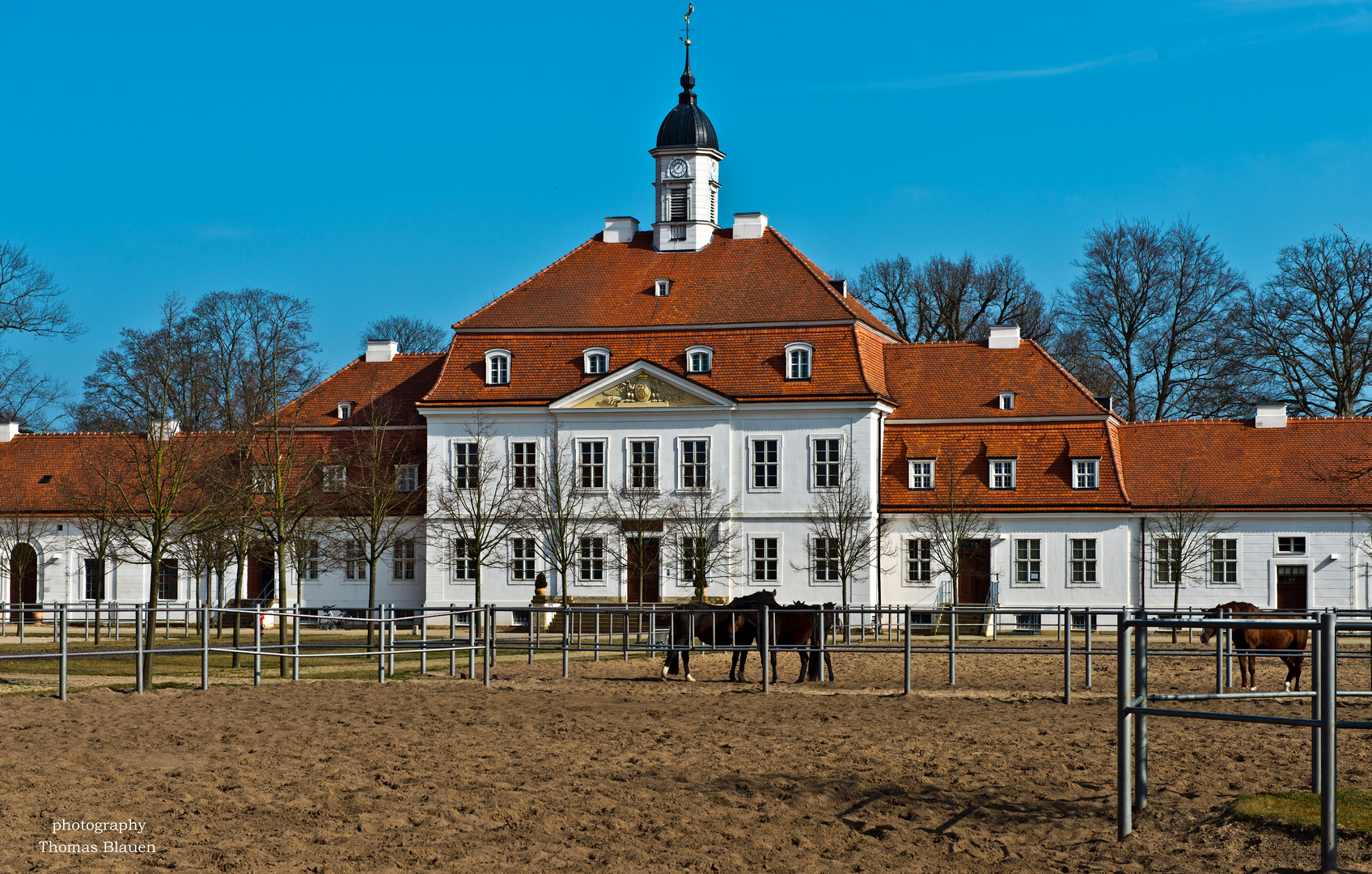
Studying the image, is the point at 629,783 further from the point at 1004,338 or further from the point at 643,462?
the point at 1004,338

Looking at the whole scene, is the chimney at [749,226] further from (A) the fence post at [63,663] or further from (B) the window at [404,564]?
(A) the fence post at [63,663]

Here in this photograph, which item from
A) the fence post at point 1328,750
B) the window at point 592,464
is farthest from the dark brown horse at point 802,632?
the window at point 592,464

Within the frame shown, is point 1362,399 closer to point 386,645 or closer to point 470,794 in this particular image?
point 386,645

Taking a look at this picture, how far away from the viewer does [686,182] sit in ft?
166

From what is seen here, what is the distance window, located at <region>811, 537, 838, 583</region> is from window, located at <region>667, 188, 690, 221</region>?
42.9 ft

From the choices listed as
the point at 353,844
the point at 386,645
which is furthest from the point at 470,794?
the point at 386,645

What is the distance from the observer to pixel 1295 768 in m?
12.1

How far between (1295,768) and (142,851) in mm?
9134

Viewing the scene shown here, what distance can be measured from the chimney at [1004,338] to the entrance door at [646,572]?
13.2 metres

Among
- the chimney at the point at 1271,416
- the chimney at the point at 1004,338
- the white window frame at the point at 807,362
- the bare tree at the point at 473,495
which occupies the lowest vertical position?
the bare tree at the point at 473,495

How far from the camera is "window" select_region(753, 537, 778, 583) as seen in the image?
148 ft

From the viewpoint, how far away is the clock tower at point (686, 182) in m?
49.5

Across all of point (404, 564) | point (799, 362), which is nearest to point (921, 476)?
point (799, 362)

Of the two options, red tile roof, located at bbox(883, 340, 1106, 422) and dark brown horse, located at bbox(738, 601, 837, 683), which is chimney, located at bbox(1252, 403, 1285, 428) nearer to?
red tile roof, located at bbox(883, 340, 1106, 422)
